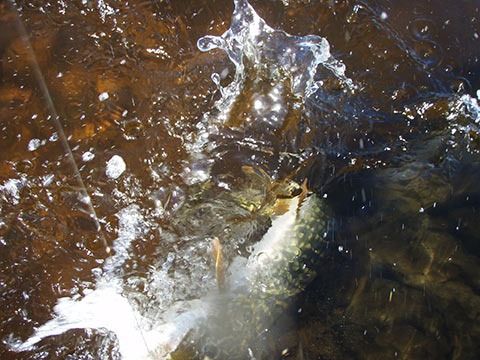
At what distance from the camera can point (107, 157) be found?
111 inches

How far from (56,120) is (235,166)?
50.9 inches

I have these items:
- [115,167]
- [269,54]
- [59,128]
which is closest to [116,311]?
[115,167]

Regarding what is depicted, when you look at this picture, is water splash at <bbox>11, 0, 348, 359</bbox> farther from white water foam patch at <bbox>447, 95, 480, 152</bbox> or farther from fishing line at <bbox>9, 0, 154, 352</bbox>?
white water foam patch at <bbox>447, 95, 480, 152</bbox>

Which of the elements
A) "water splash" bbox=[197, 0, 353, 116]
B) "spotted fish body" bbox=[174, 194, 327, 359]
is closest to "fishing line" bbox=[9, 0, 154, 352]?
"spotted fish body" bbox=[174, 194, 327, 359]

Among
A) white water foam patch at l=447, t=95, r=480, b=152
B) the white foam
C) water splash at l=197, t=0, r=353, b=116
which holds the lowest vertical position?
white water foam patch at l=447, t=95, r=480, b=152

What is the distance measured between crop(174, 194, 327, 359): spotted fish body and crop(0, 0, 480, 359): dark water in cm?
11

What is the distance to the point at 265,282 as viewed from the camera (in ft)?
10.0

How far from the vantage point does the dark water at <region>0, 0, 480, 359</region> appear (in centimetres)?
270

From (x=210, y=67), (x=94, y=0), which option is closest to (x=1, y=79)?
(x=94, y=0)

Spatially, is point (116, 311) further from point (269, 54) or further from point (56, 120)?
point (269, 54)

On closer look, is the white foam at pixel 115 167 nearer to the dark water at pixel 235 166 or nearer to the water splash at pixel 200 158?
the dark water at pixel 235 166

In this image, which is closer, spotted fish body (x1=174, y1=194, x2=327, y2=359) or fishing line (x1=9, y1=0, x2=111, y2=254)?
fishing line (x1=9, y1=0, x2=111, y2=254)

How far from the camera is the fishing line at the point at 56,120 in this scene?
2.71 meters

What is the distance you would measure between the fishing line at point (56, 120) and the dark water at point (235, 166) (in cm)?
3
